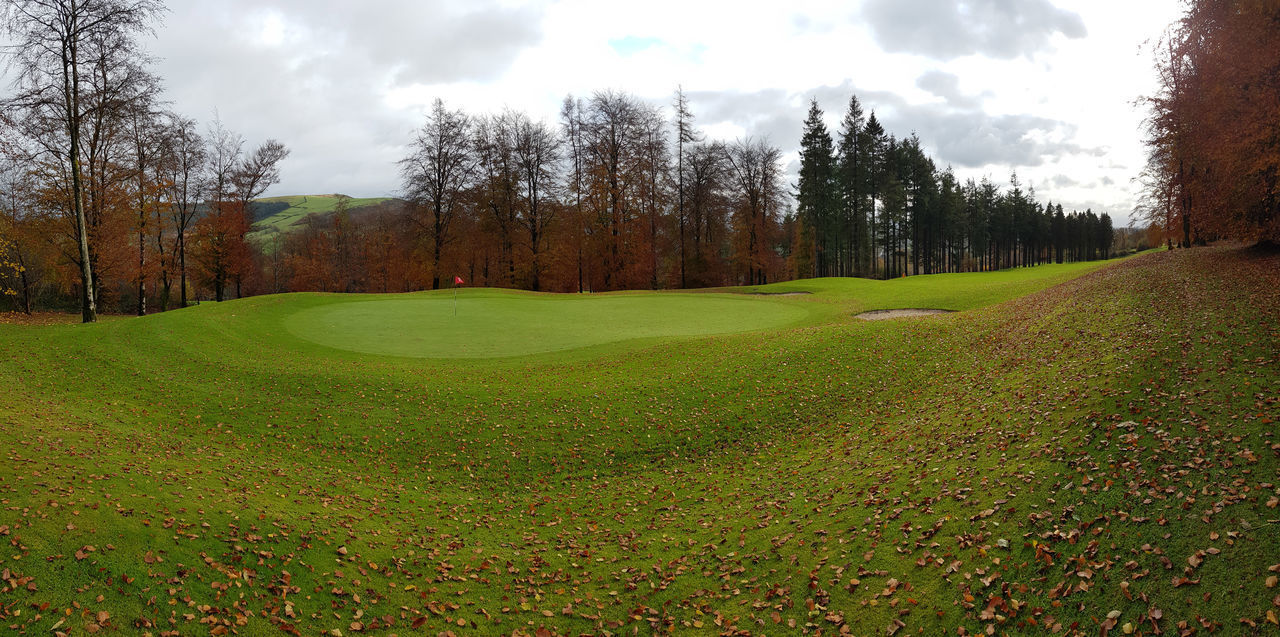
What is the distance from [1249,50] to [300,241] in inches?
3284

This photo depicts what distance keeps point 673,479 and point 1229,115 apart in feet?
72.9

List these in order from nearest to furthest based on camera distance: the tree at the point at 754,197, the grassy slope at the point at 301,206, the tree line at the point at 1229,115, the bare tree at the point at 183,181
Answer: the tree line at the point at 1229,115
the bare tree at the point at 183,181
the tree at the point at 754,197
the grassy slope at the point at 301,206

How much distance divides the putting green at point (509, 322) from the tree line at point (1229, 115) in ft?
48.1

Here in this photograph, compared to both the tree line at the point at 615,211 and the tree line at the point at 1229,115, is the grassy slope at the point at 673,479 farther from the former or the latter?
the tree line at the point at 615,211

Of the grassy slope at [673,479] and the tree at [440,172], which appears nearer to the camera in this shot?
the grassy slope at [673,479]

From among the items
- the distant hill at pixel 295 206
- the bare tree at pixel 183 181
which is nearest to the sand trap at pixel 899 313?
the bare tree at pixel 183 181

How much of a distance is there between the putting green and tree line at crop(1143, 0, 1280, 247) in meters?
14.6

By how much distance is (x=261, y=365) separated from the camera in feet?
55.5

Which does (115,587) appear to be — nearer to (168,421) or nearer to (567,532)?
(567,532)

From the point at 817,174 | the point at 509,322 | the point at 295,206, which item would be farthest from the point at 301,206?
the point at 509,322

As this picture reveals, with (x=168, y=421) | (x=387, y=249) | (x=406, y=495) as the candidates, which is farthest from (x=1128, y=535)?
(x=387, y=249)

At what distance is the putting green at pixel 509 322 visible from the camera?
1970 cm

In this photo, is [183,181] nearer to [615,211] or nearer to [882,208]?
[615,211]

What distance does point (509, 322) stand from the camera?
23.1m
